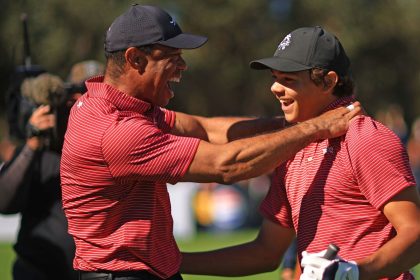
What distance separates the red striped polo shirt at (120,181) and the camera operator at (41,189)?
1762 mm

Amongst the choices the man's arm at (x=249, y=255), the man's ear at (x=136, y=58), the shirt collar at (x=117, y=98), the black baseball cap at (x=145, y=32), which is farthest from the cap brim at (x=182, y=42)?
the man's arm at (x=249, y=255)

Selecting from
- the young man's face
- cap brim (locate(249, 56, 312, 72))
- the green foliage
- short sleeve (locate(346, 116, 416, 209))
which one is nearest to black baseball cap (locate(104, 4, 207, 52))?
cap brim (locate(249, 56, 312, 72))

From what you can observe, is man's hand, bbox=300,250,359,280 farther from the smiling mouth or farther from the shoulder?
the smiling mouth

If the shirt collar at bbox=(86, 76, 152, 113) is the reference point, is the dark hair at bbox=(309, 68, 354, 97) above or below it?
above

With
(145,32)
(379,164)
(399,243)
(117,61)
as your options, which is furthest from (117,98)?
(399,243)

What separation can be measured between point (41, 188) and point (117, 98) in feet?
6.96

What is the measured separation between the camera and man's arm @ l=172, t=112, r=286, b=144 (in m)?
6.07

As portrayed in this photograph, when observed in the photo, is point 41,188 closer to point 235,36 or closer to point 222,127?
point 222,127

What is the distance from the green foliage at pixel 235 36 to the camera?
3850 centimetres

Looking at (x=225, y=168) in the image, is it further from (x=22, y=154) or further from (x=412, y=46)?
(x=412, y=46)

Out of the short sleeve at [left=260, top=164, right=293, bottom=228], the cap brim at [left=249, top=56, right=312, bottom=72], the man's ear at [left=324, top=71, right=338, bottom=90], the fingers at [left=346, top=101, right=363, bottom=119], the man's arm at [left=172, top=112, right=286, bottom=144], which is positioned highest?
the cap brim at [left=249, top=56, right=312, bottom=72]

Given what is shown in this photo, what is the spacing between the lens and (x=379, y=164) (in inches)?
187

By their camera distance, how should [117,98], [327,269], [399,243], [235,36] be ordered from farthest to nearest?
[235,36] → [117,98] → [399,243] → [327,269]

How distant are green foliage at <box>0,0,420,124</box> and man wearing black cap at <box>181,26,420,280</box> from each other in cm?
3209
